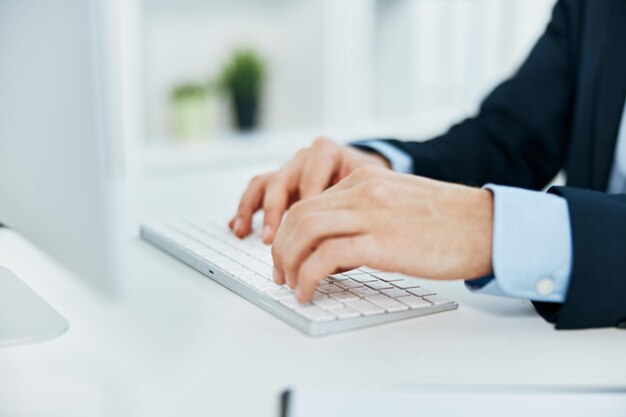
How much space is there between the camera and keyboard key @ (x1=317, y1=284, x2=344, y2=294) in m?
0.61

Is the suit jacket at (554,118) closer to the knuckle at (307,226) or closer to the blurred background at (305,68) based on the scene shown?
the knuckle at (307,226)

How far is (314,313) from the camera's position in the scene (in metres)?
0.56

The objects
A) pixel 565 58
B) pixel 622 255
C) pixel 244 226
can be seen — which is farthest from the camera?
pixel 565 58

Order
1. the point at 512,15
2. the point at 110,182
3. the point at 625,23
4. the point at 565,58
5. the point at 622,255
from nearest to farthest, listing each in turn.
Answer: the point at 110,182, the point at 622,255, the point at 625,23, the point at 565,58, the point at 512,15

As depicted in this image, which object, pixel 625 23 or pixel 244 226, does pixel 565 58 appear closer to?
pixel 625 23

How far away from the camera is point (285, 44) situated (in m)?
2.81

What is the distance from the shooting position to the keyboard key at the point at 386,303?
58 cm

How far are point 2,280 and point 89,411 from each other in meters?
0.26

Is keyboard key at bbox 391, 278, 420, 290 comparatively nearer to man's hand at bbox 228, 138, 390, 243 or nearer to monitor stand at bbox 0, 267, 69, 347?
man's hand at bbox 228, 138, 390, 243

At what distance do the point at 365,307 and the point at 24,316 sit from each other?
259 mm

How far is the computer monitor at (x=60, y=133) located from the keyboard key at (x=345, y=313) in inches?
7.3

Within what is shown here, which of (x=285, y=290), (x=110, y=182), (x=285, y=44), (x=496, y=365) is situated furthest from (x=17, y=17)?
(x=285, y=44)

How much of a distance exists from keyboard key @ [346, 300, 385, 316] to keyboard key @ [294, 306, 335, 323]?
1.0 inches

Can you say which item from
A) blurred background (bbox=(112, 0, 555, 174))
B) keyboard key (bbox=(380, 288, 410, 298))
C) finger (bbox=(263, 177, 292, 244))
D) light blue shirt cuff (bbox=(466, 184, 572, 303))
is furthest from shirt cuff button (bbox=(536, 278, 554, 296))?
blurred background (bbox=(112, 0, 555, 174))
